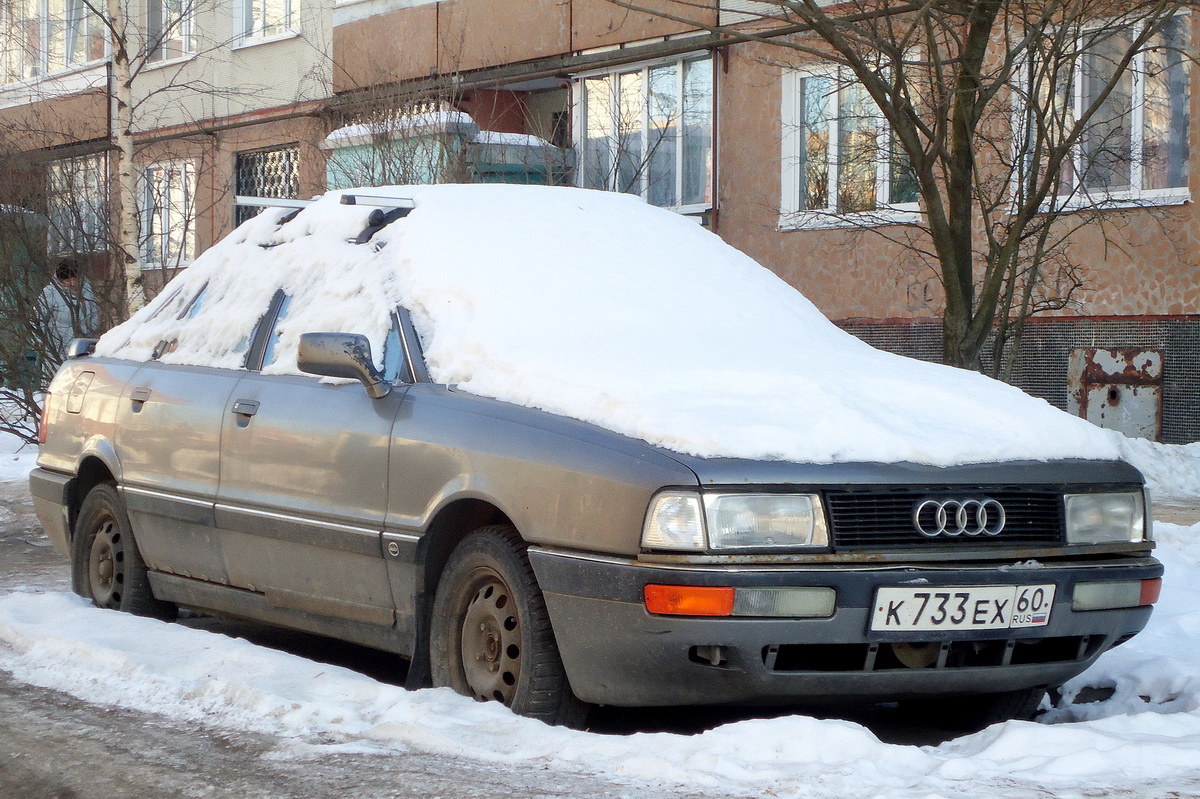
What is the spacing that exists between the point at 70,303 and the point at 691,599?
32.2 ft

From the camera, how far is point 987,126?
1369 cm

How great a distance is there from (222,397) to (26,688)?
48.5 inches

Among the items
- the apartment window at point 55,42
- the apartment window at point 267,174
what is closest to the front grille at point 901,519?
the apartment window at point 267,174

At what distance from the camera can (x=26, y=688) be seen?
4855 millimetres

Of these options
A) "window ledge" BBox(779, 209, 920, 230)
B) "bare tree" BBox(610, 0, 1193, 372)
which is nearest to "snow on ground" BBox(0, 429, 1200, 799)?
"bare tree" BBox(610, 0, 1193, 372)

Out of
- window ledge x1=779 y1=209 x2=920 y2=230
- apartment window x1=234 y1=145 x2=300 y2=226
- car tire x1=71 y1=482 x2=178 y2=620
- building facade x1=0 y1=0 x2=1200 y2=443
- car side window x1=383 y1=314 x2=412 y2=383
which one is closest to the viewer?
car side window x1=383 y1=314 x2=412 y2=383

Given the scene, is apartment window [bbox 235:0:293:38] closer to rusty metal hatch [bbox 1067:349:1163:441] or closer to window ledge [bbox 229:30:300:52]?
window ledge [bbox 229:30:300:52]

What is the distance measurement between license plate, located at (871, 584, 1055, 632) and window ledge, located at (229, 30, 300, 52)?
62.3 ft

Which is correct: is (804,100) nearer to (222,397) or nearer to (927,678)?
(222,397)

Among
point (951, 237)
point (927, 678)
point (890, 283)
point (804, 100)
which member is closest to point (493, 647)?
point (927, 678)

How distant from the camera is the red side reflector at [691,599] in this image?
378cm

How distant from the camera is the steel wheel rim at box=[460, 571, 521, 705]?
168 inches

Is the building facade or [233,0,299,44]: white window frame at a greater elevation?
[233,0,299,44]: white window frame

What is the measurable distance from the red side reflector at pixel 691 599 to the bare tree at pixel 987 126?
12.4 ft
